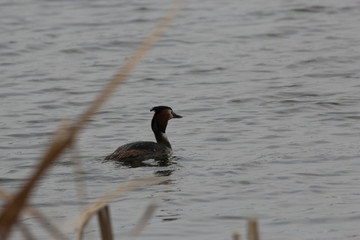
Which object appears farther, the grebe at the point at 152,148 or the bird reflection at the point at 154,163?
the grebe at the point at 152,148

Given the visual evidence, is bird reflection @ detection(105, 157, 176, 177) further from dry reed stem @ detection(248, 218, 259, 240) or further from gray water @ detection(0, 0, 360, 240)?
dry reed stem @ detection(248, 218, 259, 240)

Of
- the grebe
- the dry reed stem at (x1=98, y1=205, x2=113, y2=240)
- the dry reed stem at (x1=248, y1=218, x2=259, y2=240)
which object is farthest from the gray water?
the dry reed stem at (x1=98, y1=205, x2=113, y2=240)

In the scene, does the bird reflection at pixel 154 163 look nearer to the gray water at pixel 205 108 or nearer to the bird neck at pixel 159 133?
the gray water at pixel 205 108

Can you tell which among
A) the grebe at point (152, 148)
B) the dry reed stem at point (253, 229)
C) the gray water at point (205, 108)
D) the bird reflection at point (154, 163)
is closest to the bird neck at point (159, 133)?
the grebe at point (152, 148)

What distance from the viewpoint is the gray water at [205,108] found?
7336mm

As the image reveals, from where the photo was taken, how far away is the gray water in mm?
7336

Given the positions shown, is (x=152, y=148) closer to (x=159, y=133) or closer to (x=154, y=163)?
(x=154, y=163)

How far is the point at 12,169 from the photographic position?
9039 mm

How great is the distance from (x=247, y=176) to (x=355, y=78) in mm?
5212

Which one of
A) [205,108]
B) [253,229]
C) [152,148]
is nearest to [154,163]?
[152,148]

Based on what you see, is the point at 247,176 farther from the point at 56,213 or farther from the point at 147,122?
the point at 147,122

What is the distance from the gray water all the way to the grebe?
146 millimetres

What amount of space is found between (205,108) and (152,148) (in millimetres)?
2724

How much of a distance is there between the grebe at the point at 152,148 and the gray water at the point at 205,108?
0.48ft
